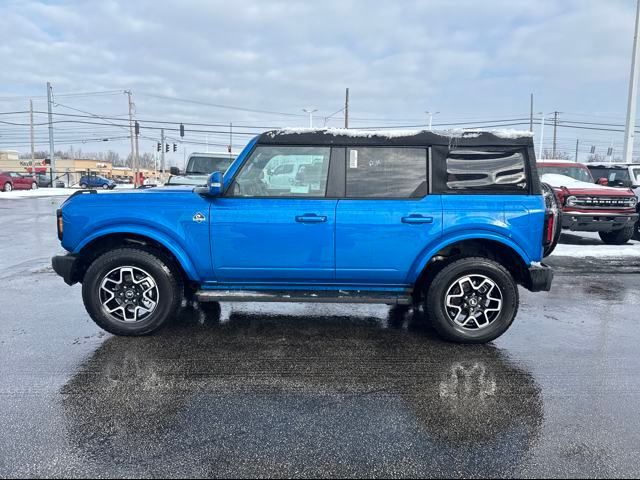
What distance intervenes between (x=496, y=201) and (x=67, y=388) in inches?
151

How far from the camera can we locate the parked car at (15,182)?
1332 inches

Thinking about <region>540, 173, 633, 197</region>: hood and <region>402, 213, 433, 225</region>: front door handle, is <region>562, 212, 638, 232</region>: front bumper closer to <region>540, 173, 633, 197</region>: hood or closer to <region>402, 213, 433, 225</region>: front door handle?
<region>540, 173, 633, 197</region>: hood

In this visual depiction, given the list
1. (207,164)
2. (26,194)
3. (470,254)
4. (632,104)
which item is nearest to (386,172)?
(470,254)

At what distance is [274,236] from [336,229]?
1.87ft

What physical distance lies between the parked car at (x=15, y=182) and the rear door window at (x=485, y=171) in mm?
37801

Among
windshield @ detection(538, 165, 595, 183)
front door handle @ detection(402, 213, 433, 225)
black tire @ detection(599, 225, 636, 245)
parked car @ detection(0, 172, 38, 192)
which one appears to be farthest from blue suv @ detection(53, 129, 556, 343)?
parked car @ detection(0, 172, 38, 192)

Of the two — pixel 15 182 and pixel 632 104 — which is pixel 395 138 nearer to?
pixel 632 104

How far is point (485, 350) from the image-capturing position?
426cm

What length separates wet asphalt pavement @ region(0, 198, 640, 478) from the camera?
102 inches

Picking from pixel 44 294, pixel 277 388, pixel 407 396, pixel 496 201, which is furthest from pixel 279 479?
pixel 44 294

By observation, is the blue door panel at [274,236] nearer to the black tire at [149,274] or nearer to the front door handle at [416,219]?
the black tire at [149,274]

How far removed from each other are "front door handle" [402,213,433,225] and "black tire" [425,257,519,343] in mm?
481

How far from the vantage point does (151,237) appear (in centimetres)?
433

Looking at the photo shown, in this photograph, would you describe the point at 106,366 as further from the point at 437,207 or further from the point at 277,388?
the point at 437,207
